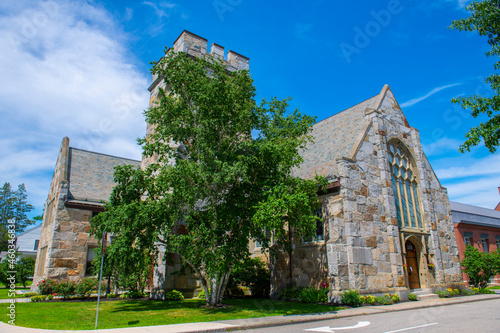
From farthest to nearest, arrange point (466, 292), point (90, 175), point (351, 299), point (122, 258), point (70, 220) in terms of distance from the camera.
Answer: point (90, 175) → point (70, 220) → point (466, 292) → point (351, 299) → point (122, 258)

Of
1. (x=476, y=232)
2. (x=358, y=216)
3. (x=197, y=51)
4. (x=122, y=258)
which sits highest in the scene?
(x=197, y=51)

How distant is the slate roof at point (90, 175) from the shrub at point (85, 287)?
16.1ft

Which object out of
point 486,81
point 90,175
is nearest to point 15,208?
point 90,175

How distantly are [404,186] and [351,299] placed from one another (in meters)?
8.84

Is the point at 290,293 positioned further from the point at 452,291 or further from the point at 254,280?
the point at 452,291


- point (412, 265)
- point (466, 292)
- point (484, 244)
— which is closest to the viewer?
point (412, 265)

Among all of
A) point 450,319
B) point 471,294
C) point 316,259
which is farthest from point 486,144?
point 471,294

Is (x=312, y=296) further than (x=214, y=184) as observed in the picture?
Yes

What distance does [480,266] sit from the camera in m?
19.4

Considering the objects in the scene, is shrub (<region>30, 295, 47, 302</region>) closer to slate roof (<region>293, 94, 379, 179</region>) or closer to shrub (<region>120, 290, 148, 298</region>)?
shrub (<region>120, 290, 148, 298</region>)

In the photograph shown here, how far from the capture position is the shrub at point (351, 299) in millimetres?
13304

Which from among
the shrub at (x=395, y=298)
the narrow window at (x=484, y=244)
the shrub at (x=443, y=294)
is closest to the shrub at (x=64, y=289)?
the shrub at (x=395, y=298)

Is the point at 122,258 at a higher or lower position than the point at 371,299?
higher

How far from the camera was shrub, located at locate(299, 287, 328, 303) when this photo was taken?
14.5 meters
